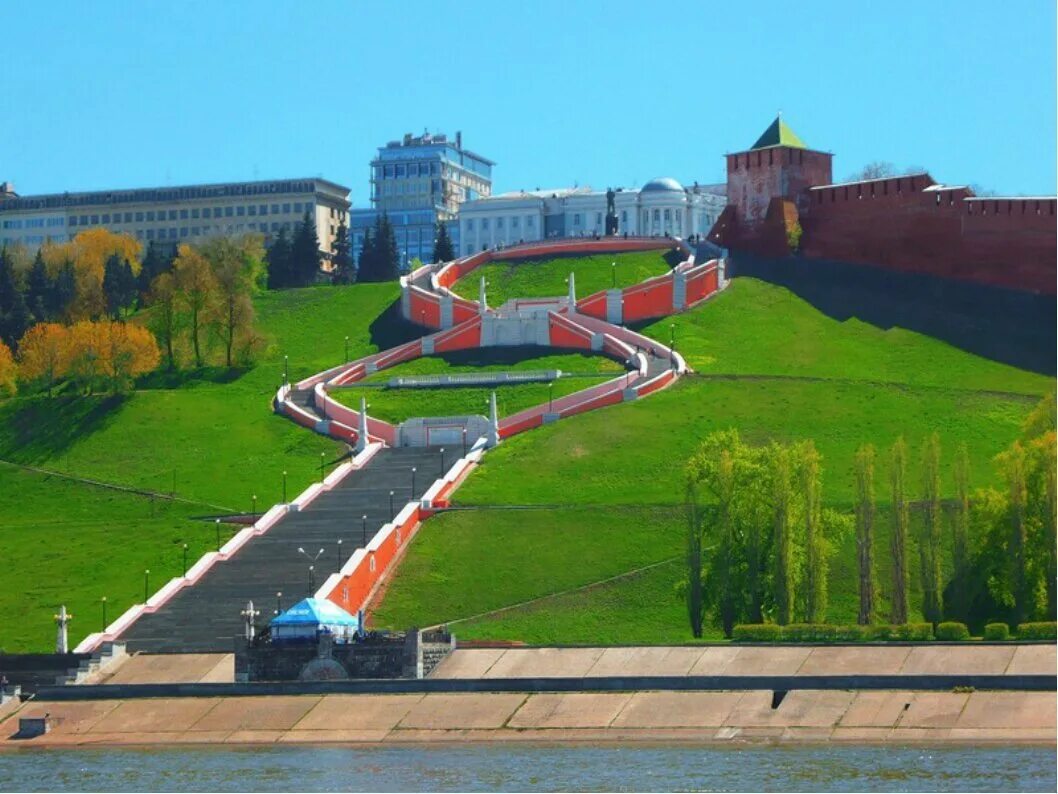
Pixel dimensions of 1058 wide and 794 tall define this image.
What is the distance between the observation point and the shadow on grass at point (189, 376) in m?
93.5

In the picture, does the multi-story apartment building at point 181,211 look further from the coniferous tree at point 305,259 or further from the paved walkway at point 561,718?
the paved walkway at point 561,718

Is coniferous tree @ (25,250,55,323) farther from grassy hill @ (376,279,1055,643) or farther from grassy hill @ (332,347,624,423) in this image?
grassy hill @ (376,279,1055,643)

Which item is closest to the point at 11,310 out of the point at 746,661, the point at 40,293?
the point at 40,293

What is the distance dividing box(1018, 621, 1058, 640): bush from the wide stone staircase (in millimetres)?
18878

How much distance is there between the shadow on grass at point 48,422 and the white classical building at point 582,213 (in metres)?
50.1

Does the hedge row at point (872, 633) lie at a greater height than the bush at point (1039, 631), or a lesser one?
lesser

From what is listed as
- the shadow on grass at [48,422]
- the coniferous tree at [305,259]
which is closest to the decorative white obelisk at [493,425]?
the shadow on grass at [48,422]

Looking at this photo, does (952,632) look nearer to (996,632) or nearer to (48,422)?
(996,632)

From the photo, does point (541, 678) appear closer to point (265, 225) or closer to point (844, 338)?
point (844, 338)

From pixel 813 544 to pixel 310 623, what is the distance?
Result: 40.2 ft

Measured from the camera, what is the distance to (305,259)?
388 feet

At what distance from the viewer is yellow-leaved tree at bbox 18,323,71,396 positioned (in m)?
91.8

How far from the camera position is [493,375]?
88.8 metres

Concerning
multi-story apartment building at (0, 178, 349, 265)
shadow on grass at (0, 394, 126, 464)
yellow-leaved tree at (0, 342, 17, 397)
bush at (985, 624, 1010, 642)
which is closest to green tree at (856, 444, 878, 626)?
bush at (985, 624, 1010, 642)
